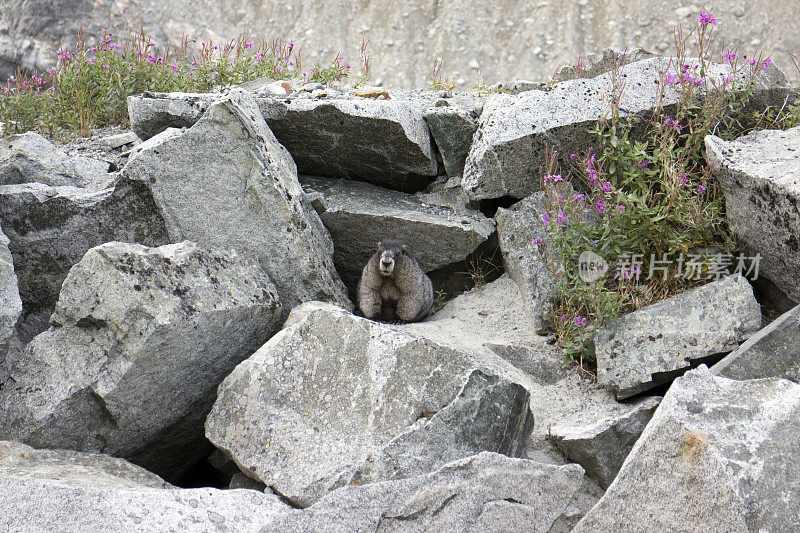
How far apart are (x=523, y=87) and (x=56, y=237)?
5.21m

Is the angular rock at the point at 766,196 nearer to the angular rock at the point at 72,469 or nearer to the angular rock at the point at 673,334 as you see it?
the angular rock at the point at 673,334

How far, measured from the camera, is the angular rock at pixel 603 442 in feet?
15.0

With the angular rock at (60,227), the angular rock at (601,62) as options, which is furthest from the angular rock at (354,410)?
the angular rock at (601,62)

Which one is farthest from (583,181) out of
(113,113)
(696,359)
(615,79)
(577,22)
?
(577,22)

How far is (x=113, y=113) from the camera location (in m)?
7.91

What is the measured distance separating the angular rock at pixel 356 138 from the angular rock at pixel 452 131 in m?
0.11

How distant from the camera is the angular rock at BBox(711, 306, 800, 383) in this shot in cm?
462

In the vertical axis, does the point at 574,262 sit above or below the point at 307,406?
above

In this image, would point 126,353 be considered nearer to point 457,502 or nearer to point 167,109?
point 457,502

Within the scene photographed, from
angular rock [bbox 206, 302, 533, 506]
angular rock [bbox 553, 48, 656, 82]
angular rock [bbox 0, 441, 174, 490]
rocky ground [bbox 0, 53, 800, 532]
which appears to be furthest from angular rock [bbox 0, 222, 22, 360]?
angular rock [bbox 553, 48, 656, 82]

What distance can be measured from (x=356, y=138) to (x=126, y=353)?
10.9ft

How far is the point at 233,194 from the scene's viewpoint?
5.70 meters

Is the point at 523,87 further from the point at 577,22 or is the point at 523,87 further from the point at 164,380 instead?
the point at 577,22

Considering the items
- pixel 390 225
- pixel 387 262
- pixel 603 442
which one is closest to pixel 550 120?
pixel 390 225
